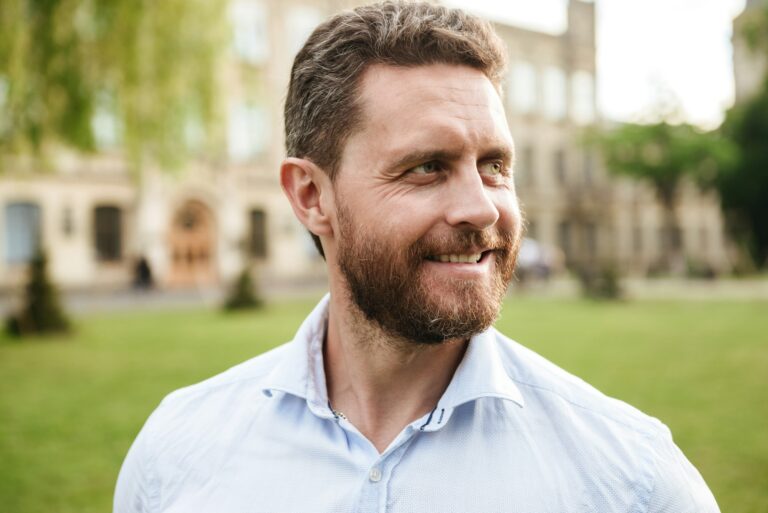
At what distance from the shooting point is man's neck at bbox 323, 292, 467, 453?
1.70 meters

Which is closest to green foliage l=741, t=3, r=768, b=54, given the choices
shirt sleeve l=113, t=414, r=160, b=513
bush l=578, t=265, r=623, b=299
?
bush l=578, t=265, r=623, b=299

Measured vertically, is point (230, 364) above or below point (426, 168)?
below

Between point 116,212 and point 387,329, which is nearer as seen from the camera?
point 387,329

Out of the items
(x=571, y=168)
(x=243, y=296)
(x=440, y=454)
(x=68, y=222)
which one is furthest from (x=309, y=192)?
(x=571, y=168)

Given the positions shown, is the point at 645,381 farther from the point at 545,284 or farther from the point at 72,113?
the point at 545,284

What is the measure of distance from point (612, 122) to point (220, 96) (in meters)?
38.3

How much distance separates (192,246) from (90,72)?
19944mm

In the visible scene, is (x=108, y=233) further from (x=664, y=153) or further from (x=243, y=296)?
(x=664, y=153)

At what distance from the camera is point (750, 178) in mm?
36938

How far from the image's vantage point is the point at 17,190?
24922 millimetres

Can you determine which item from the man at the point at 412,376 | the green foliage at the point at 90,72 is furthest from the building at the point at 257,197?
the man at the point at 412,376

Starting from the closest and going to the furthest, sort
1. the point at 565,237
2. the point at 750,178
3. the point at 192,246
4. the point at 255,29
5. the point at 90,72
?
the point at 90,72 → the point at 192,246 → the point at 255,29 → the point at 750,178 → the point at 565,237

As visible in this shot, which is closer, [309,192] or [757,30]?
[309,192]

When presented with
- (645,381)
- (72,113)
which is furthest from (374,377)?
(72,113)
